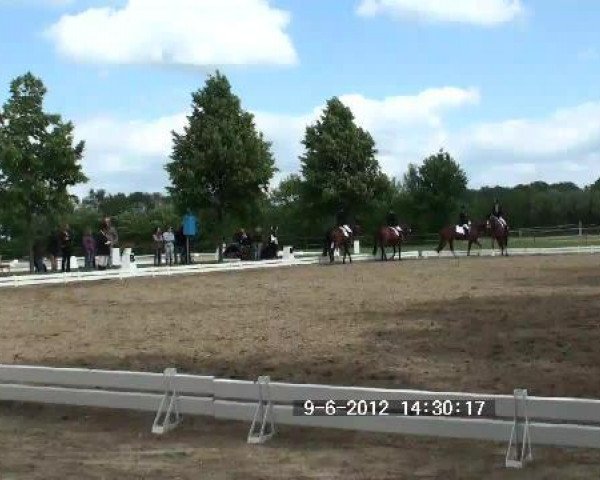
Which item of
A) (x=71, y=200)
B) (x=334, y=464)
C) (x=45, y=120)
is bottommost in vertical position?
(x=334, y=464)

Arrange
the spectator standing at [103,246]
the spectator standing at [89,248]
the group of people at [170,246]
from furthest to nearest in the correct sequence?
the group of people at [170,246] < the spectator standing at [103,246] < the spectator standing at [89,248]

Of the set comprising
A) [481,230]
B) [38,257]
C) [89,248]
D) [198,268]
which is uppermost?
[481,230]

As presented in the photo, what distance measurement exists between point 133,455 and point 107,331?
24.7 feet

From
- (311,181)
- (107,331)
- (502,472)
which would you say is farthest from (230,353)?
(311,181)

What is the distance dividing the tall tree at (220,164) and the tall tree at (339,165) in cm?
1022

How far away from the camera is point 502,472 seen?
7.75 m

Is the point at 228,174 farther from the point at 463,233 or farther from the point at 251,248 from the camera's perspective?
the point at 463,233

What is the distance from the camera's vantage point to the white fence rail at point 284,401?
26.2ft

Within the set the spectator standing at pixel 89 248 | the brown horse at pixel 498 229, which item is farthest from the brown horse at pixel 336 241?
the spectator standing at pixel 89 248

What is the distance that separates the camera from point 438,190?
63.2 metres

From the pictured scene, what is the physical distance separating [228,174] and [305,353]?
1204 inches

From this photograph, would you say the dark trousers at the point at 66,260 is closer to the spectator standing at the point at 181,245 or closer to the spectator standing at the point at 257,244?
the spectator standing at the point at 181,245

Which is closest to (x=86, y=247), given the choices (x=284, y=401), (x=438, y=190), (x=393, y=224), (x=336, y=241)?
(x=336, y=241)

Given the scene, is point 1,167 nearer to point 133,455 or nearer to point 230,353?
point 230,353
